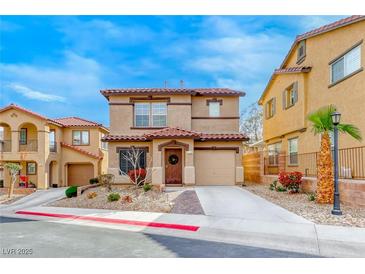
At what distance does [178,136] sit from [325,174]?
944 cm

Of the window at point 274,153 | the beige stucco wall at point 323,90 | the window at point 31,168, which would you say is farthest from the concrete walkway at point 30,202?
the beige stucco wall at point 323,90

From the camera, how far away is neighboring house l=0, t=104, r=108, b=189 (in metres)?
23.0

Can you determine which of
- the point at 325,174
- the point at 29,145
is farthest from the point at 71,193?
the point at 325,174

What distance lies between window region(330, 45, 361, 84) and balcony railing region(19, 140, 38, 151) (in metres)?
22.2

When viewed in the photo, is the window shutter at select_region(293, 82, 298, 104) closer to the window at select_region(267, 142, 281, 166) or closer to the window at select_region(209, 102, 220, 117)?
the window at select_region(267, 142, 281, 166)

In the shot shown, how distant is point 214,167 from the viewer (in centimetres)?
1967

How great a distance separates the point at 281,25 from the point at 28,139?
863 inches

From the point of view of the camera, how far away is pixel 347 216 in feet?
30.3

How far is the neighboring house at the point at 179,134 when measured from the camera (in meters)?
18.7

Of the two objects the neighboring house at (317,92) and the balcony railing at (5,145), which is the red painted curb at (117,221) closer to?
the neighboring house at (317,92)

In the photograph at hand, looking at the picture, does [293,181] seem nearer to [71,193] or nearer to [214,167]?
[214,167]

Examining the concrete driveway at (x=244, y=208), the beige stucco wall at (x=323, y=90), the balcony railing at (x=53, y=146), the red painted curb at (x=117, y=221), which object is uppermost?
the beige stucco wall at (x=323, y=90)

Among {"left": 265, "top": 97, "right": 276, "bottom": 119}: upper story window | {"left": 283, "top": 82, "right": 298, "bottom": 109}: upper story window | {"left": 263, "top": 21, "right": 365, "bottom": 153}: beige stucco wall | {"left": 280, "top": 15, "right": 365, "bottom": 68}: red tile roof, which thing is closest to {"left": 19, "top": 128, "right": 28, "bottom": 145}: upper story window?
{"left": 265, "top": 97, "right": 276, "bottom": 119}: upper story window

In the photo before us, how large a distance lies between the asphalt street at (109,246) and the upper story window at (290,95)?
13.6m
